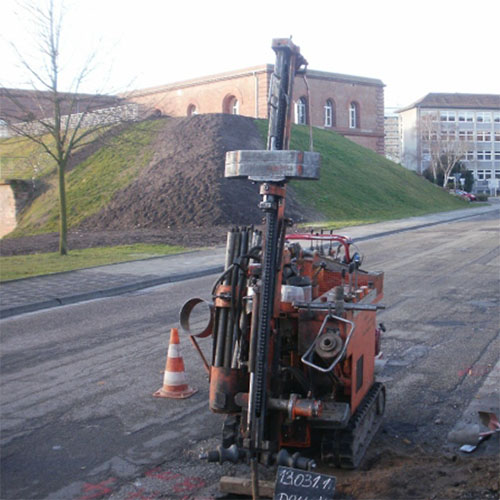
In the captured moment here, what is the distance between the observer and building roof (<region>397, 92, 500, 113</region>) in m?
101

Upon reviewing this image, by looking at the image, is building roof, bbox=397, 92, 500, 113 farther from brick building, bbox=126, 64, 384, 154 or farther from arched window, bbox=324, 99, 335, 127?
arched window, bbox=324, 99, 335, 127

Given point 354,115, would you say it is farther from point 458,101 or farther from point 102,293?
point 102,293

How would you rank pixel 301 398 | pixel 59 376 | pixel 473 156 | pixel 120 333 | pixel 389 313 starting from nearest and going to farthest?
1. pixel 301 398
2. pixel 59 376
3. pixel 120 333
4. pixel 389 313
5. pixel 473 156

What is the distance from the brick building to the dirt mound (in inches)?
685

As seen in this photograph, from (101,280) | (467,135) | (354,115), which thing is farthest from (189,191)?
(467,135)

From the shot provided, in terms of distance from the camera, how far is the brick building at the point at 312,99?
186ft

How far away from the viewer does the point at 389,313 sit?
11.1 m

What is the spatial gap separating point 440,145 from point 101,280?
240 ft

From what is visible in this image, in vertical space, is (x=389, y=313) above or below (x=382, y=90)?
below

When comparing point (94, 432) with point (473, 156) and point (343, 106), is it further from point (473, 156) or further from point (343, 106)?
point (473, 156)

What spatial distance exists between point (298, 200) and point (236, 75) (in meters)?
24.6

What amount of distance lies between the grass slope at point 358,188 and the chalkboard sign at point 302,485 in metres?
26.2

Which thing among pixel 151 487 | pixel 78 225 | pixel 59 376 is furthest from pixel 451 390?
pixel 78 225

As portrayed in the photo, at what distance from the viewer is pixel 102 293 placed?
46.9 feet
